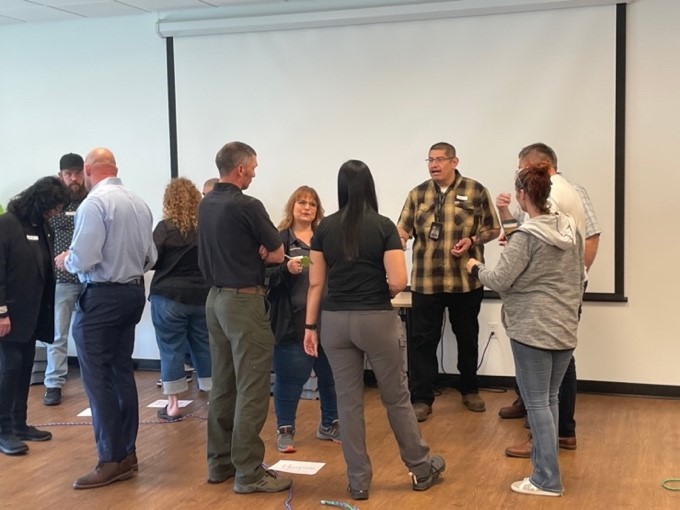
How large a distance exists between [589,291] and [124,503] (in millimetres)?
3259

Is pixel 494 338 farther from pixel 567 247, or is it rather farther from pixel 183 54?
pixel 183 54

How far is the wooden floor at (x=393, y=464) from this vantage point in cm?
341

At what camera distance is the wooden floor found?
3.41m

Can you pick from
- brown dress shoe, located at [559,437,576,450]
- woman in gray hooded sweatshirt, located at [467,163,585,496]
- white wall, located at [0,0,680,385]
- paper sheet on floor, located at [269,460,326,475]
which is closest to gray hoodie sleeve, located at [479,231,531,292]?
woman in gray hooded sweatshirt, located at [467,163,585,496]

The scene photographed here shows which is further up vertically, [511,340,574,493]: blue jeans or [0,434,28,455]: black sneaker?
[511,340,574,493]: blue jeans

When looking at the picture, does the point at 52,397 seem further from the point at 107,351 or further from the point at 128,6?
the point at 128,6

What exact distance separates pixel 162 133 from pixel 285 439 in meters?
2.92

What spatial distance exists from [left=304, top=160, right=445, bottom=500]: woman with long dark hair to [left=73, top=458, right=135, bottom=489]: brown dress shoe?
3.69ft

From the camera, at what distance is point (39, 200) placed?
4117 mm

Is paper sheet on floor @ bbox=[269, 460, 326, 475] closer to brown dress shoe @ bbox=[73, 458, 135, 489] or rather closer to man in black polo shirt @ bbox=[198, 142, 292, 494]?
man in black polo shirt @ bbox=[198, 142, 292, 494]

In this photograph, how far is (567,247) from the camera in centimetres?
327

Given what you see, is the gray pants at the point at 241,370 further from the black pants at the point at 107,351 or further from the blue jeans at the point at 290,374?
the blue jeans at the point at 290,374

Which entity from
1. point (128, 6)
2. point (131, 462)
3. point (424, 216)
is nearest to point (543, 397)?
point (424, 216)

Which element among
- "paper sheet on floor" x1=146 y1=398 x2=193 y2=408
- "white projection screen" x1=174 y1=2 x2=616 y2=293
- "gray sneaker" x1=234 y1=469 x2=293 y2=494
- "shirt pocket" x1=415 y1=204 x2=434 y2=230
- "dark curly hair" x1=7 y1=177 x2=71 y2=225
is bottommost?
"paper sheet on floor" x1=146 y1=398 x2=193 y2=408
